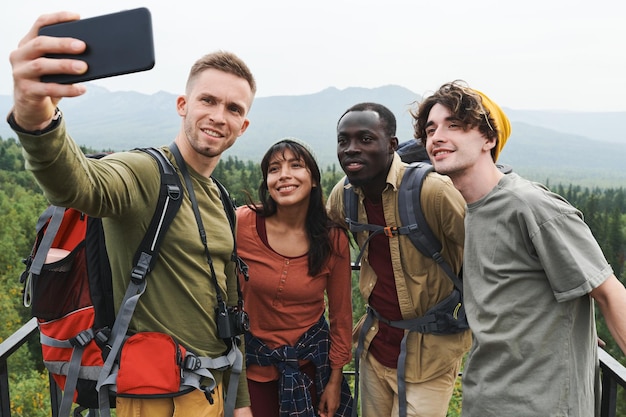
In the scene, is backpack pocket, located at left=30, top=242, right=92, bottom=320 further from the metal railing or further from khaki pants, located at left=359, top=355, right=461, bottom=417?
khaki pants, located at left=359, top=355, right=461, bottom=417

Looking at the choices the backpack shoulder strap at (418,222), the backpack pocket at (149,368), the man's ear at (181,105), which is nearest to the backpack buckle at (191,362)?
the backpack pocket at (149,368)

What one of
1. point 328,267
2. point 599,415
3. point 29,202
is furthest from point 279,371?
point 29,202

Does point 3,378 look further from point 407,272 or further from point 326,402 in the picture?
point 407,272

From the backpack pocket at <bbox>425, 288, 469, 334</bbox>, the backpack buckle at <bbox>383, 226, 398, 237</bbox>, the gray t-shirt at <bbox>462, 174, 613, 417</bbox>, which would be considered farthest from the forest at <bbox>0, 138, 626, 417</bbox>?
the gray t-shirt at <bbox>462, 174, 613, 417</bbox>

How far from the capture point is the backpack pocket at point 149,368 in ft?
5.80

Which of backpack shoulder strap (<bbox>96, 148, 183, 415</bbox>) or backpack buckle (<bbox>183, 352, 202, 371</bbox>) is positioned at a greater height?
backpack shoulder strap (<bbox>96, 148, 183, 415</bbox>)

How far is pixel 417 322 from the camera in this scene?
104 inches

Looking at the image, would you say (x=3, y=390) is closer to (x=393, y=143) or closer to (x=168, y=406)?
(x=168, y=406)

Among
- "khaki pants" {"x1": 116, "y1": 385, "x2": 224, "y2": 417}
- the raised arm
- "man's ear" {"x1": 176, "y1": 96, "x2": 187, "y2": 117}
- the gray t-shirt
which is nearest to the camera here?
the raised arm

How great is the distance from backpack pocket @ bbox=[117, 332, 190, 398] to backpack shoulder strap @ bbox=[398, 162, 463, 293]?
4.30 ft

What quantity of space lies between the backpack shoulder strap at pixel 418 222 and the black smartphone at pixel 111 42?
1694mm

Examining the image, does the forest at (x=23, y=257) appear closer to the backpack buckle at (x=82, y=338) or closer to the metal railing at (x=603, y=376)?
the metal railing at (x=603, y=376)

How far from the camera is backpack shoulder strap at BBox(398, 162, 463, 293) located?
2557 mm

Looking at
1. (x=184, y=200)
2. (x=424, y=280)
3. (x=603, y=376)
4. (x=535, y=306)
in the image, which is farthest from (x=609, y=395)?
(x=184, y=200)
